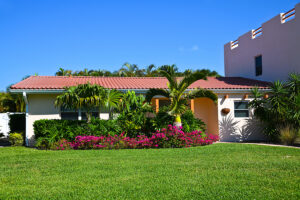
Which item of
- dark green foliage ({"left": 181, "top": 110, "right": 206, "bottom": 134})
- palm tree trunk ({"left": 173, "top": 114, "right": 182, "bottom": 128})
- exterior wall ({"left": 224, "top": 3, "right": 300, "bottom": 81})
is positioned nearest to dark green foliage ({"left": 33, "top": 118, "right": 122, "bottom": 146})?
palm tree trunk ({"left": 173, "top": 114, "right": 182, "bottom": 128})

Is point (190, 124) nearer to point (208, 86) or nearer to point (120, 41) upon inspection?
point (208, 86)

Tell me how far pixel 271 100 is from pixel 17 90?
12996 mm

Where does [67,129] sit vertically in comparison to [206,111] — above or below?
below

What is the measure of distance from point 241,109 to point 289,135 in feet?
10.3

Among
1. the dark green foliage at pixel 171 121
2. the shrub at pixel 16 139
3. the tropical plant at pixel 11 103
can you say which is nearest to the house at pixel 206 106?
the shrub at pixel 16 139

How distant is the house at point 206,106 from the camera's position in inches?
532

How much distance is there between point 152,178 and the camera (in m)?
5.98

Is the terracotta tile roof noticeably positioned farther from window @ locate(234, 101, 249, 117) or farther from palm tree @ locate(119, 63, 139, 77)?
palm tree @ locate(119, 63, 139, 77)

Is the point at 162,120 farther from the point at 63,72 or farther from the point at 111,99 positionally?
the point at 63,72

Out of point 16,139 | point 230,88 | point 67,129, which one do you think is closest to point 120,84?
point 67,129

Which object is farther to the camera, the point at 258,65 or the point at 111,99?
the point at 258,65

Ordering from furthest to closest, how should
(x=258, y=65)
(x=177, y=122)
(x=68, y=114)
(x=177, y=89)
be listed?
(x=258, y=65)
(x=68, y=114)
(x=177, y=89)
(x=177, y=122)

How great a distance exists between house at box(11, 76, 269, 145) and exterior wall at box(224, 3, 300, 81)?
1326 mm

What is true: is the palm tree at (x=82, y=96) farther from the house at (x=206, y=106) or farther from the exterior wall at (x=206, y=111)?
the exterior wall at (x=206, y=111)
